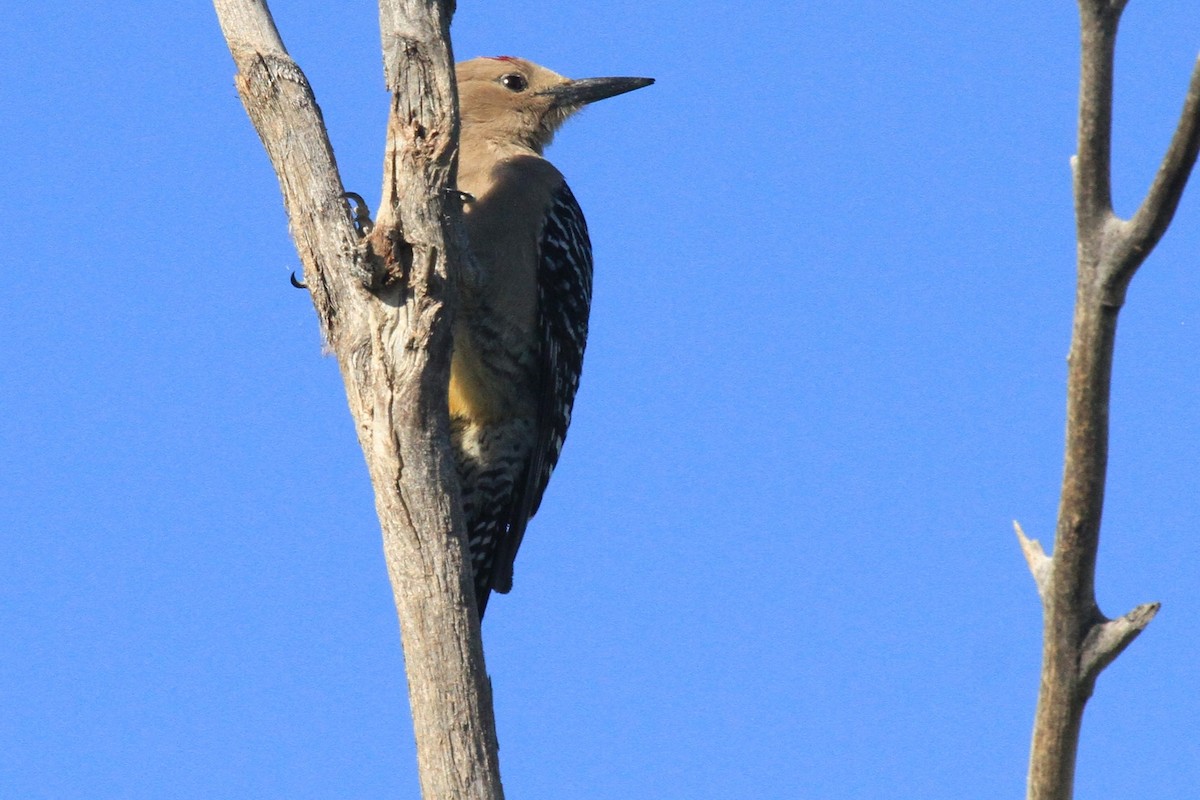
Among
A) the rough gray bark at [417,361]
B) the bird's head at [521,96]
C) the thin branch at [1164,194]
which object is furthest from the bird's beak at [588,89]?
the thin branch at [1164,194]

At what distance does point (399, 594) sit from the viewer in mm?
4910

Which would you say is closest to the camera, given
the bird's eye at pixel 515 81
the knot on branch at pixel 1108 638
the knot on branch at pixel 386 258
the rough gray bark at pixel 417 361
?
the knot on branch at pixel 1108 638

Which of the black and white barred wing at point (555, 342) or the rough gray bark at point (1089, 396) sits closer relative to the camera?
the rough gray bark at point (1089, 396)

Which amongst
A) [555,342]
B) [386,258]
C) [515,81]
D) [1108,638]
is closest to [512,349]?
[555,342]

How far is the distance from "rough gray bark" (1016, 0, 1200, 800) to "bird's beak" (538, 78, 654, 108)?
5.62 meters

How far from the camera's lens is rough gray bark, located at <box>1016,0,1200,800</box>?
301cm

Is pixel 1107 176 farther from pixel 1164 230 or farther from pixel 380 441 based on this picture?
pixel 380 441

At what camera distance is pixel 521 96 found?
827 centimetres

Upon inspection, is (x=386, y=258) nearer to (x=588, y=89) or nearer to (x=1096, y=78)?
(x=1096, y=78)

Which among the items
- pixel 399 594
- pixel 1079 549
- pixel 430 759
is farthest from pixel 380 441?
pixel 1079 549

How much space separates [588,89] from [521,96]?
0.48 m

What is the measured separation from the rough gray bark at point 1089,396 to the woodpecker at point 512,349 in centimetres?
373

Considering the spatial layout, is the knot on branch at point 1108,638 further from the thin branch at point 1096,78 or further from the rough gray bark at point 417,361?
the rough gray bark at point 417,361

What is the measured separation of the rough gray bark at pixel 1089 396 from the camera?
3.01 metres
